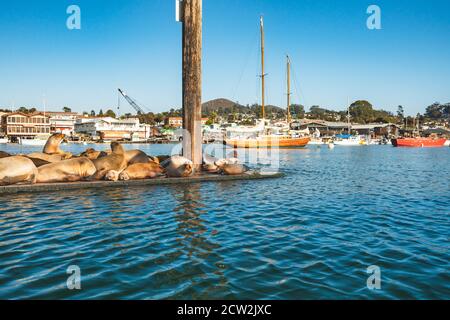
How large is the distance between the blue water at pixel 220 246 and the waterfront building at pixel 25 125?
4908 inches

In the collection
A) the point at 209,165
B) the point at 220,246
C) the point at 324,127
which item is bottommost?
the point at 220,246

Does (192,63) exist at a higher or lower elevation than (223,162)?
higher

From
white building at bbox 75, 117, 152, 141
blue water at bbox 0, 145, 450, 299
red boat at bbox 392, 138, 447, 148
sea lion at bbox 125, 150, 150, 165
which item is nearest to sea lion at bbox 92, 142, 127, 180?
sea lion at bbox 125, 150, 150, 165

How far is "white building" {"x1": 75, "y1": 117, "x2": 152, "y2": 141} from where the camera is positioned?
138 metres

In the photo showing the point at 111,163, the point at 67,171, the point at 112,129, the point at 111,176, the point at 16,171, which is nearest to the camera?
the point at 16,171

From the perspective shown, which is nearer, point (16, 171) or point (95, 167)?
point (16, 171)

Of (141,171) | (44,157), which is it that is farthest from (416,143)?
(44,157)

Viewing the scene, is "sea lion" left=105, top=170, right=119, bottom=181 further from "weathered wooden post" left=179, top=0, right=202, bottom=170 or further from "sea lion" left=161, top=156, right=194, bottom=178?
"weathered wooden post" left=179, top=0, right=202, bottom=170

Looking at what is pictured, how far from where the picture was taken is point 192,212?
1031 centimetres

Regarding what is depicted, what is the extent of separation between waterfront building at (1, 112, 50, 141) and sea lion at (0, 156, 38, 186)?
119m

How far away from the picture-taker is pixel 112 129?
141 meters

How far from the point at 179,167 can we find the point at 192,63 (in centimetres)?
483

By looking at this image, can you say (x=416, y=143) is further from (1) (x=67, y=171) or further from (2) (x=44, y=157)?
(1) (x=67, y=171)
